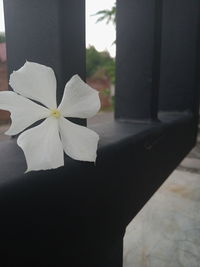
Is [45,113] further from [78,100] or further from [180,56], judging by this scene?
[180,56]

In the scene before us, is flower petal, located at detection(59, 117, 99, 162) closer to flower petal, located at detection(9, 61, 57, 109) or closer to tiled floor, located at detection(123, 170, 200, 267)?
flower petal, located at detection(9, 61, 57, 109)

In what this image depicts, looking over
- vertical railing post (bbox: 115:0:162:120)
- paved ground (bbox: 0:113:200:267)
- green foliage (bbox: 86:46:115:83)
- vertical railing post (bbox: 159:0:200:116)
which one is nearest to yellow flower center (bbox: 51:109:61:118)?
vertical railing post (bbox: 115:0:162:120)

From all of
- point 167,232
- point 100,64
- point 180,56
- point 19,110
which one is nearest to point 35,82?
point 19,110

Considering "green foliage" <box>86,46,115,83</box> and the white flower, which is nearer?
the white flower

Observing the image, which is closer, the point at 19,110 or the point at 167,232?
the point at 19,110

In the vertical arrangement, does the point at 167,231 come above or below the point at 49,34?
below

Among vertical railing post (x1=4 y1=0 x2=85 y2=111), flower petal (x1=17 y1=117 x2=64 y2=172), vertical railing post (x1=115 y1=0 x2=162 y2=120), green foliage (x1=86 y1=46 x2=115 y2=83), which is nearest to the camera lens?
flower petal (x1=17 y1=117 x2=64 y2=172)

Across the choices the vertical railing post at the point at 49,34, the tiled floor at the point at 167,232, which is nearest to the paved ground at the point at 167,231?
the tiled floor at the point at 167,232
